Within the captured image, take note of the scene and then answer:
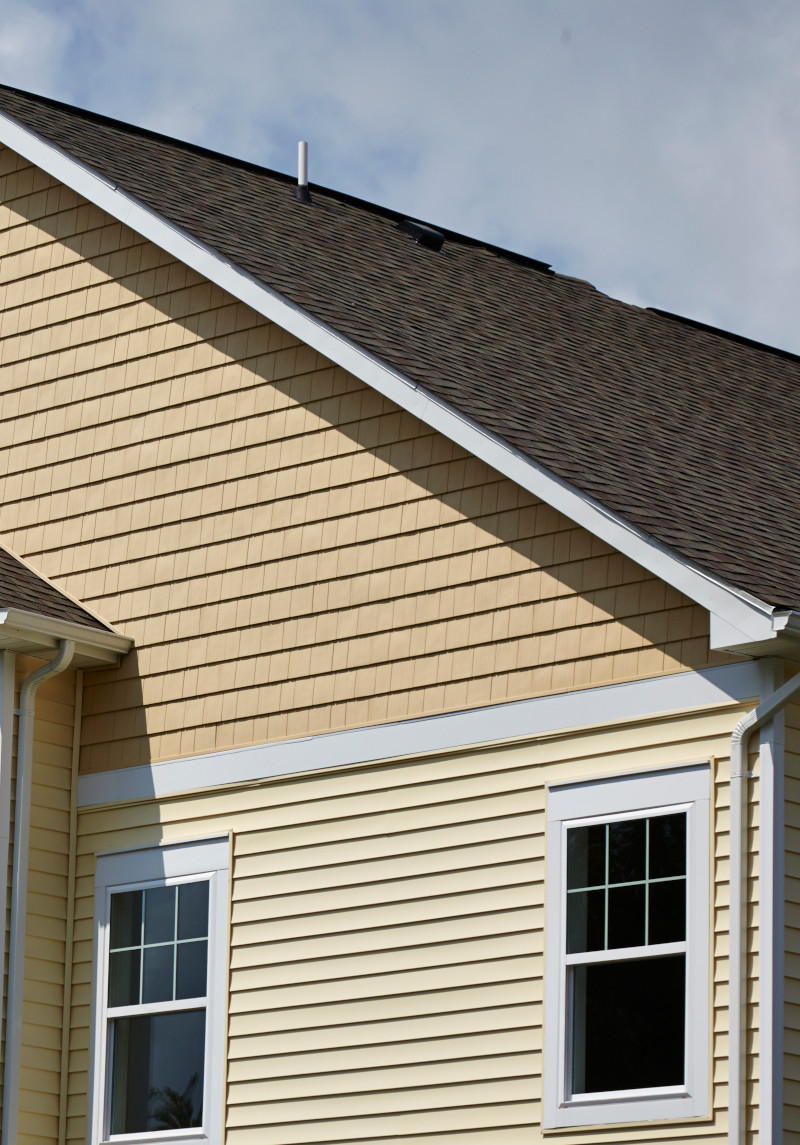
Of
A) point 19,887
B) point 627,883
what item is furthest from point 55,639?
point 627,883

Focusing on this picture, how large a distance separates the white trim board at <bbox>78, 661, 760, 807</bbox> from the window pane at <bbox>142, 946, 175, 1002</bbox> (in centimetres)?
97

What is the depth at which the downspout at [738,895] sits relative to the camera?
883 cm

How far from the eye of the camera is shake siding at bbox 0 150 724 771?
1038cm

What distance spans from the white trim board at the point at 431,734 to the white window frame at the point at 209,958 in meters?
0.40

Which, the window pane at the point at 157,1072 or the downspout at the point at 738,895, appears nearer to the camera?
the downspout at the point at 738,895

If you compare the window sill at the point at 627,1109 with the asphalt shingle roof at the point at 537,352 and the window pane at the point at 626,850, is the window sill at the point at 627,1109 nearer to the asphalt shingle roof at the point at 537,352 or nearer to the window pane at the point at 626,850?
the window pane at the point at 626,850

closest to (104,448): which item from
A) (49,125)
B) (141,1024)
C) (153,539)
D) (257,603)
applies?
(153,539)

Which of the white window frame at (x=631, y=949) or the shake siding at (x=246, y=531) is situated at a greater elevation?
the shake siding at (x=246, y=531)

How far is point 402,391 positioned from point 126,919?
3.73 m

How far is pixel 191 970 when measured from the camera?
36.8 feet

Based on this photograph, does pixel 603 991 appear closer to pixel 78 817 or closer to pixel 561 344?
pixel 78 817

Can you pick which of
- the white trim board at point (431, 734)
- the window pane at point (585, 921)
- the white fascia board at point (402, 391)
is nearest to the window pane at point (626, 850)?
the window pane at point (585, 921)

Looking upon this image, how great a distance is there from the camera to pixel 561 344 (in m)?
14.3

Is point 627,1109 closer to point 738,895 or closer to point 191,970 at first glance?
point 738,895
